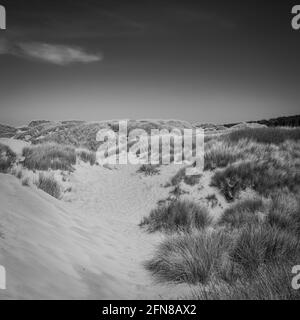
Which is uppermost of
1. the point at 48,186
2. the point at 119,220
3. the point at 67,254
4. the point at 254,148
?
the point at 254,148

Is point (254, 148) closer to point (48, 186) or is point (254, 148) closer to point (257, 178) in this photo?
point (257, 178)

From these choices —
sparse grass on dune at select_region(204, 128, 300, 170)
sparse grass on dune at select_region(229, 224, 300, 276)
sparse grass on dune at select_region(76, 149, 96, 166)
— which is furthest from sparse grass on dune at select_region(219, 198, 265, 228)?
sparse grass on dune at select_region(76, 149, 96, 166)

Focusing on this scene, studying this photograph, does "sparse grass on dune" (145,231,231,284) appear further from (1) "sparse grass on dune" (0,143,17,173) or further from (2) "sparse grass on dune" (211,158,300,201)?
(1) "sparse grass on dune" (0,143,17,173)

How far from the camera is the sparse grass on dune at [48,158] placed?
1139 cm

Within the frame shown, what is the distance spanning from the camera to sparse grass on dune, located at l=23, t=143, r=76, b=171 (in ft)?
37.4

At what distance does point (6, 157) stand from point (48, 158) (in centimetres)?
177

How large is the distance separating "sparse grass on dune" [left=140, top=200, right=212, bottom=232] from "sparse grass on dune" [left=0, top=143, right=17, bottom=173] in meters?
5.74

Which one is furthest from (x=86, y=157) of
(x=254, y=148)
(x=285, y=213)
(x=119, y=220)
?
(x=285, y=213)

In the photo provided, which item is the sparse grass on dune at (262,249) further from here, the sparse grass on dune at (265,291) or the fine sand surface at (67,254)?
the fine sand surface at (67,254)

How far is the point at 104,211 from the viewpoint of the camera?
863 centimetres

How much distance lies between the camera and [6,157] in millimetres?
11398

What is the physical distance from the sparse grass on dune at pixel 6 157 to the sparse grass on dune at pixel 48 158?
571mm

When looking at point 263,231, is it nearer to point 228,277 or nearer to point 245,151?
point 228,277
